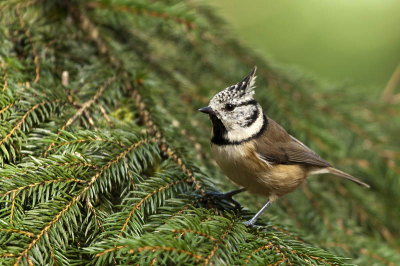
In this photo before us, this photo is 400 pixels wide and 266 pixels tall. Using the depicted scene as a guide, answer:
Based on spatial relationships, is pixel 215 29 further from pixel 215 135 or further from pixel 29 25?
pixel 29 25

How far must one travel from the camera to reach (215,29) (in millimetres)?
2918

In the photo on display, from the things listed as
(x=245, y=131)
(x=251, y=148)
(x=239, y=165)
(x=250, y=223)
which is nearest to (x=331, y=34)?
(x=245, y=131)

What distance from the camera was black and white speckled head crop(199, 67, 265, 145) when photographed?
205cm

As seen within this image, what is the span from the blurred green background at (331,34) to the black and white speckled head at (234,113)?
95.7 inches

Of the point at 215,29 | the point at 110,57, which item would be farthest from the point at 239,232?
the point at 215,29

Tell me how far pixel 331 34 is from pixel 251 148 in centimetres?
343

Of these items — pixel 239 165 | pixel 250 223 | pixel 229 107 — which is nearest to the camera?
pixel 250 223

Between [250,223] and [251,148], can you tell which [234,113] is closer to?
[251,148]

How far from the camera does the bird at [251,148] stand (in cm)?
197

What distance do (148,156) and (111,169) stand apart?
0.88 ft

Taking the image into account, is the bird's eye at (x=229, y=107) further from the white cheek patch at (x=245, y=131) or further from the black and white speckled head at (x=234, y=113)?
the white cheek patch at (x=245, y=131)

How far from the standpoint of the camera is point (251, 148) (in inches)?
80.7

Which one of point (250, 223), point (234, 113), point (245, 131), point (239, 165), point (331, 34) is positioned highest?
point (331, 34)

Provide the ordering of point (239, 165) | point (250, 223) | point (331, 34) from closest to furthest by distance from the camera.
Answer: point (250, 223) → point (239, 165) → point (331, 34)
